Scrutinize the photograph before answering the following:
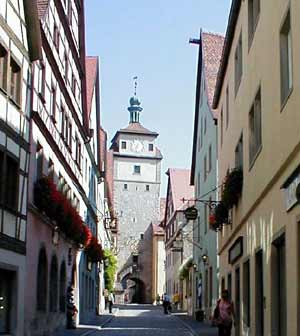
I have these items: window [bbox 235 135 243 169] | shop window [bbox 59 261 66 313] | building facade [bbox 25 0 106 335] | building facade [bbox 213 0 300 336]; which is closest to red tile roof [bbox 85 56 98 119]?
building facade [bbox 25 0 106 335]

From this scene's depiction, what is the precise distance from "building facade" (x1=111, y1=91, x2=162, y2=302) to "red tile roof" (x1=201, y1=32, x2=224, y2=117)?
56.2 metres

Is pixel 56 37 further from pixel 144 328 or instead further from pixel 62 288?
pixel 144 328

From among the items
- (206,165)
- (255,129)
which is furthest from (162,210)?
(255,129)

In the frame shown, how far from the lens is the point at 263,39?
16031 millimetres

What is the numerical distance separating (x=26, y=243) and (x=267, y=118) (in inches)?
337

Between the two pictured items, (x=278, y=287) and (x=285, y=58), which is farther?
(x=278, y=287)

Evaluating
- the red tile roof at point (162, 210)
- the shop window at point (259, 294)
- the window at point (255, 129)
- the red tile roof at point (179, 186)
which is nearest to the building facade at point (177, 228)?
the red tile roof at point (179, 186)

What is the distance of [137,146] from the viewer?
101500 millimetres

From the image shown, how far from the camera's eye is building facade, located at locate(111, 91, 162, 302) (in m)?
94.7

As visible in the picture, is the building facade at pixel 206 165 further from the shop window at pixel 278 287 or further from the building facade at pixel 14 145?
the shop window at pixel 278 287

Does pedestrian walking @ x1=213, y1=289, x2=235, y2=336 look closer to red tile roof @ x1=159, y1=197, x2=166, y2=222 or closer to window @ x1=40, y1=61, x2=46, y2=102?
window @ x1=40, y1=61, x2=46, y2=102

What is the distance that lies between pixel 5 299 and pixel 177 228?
48.9 m

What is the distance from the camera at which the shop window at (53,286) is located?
26.5 meters

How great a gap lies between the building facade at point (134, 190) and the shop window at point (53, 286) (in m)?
65.5
